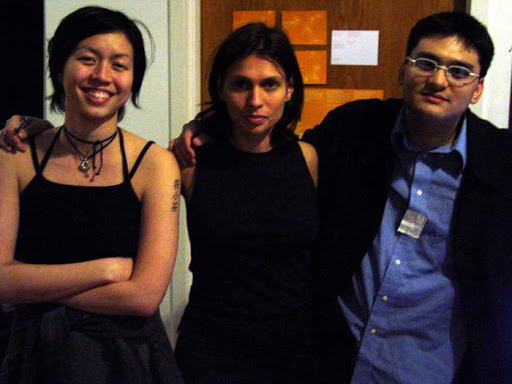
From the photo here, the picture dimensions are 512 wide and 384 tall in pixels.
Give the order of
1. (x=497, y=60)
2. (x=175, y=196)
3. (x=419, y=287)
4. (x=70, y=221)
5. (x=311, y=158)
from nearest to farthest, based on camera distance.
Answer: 1. (x=70, y=221)
2. (x=175, y=196)
3. (x=419, y=287)
4. (x=311, y=158)
5. (x=497, y=60)

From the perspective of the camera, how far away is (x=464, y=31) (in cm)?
121

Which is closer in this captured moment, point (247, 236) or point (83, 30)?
point (83, 30)

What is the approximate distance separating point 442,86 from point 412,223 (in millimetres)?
365

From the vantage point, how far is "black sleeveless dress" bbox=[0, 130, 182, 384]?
3.30ft

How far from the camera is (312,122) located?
218 centimetres

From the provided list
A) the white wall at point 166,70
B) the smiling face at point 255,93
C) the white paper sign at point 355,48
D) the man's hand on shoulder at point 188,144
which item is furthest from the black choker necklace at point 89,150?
the white paper sign at point 355,48

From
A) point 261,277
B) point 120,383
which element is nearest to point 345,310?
point 261,277

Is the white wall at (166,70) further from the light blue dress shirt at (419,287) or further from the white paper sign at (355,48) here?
the light blue dress shirt at (419,287)

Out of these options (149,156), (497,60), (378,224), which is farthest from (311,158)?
(497,60)

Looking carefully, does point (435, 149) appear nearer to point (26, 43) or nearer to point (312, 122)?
point (312, 122)

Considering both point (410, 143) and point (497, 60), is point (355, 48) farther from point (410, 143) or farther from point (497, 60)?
point (410, 143)

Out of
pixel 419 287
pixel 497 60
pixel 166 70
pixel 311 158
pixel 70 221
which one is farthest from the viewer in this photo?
pixel 166 70

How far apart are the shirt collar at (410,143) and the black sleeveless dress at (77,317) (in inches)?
29.2

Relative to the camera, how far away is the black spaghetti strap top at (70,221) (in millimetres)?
1042
